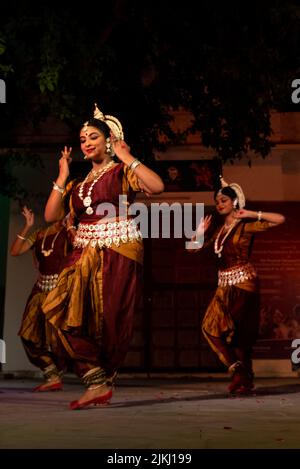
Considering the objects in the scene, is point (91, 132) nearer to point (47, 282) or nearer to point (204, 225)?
point (204, 225)

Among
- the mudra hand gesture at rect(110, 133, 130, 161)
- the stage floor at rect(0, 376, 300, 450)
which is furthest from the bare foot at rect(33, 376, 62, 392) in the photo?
the mudra hand gesture at rect(110, 133, 130, 161)

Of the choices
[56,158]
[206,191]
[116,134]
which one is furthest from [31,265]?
[116,134]

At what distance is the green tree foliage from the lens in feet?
21.6

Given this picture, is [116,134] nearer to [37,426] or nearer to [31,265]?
[37,426]

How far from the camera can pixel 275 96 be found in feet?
24.6

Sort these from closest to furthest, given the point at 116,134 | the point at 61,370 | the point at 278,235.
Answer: the point at 116,134 → the point at 61,370 → the point at 278,235

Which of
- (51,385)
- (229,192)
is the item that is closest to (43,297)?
(51,385)

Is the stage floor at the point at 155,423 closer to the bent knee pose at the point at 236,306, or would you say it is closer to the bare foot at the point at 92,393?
the bare foot at the point at 92,393

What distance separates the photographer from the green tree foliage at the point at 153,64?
259 inches

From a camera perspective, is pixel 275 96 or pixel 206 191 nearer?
Result: pixel 275 96

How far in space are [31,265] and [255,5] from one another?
465 cm

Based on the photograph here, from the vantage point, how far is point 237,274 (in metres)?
5.80

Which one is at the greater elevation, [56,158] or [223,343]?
[56,158]

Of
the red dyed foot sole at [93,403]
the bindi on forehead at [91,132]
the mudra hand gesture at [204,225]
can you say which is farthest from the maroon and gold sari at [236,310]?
the bindi on forehead at [91,132]
